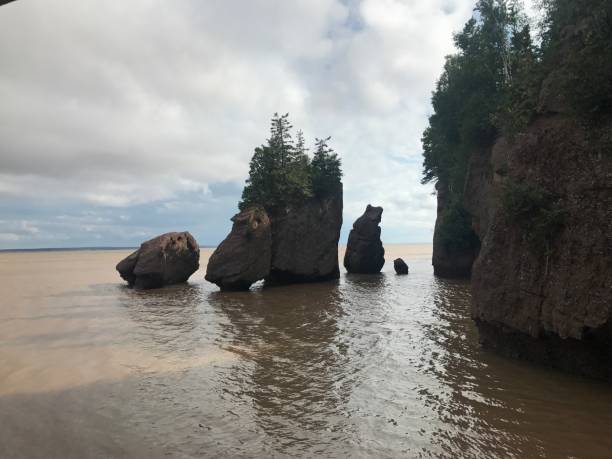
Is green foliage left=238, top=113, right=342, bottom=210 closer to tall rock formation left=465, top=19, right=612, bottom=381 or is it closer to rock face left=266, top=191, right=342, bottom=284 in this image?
rock face left=266, top=191, right=342, bottom=284

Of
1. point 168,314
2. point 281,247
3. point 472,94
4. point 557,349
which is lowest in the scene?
point 168,314

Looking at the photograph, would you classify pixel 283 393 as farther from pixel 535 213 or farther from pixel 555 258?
pixel 535 213

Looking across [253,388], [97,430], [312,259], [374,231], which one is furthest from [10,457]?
[374,231]

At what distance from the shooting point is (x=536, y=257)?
1009 centimetres

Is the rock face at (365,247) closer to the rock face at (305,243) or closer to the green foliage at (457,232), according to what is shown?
the rock face at (305,243)

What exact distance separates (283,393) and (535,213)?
811 centimetres

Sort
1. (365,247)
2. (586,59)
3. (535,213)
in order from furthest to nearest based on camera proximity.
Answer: (365,247) → (535,213) → (586,59)

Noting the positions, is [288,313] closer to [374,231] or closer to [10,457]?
[10,457]

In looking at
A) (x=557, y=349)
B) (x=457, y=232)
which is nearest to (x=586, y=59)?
(x=557, y=349)

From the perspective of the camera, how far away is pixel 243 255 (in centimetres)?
2862

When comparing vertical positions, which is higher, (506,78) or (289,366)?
(506,78)

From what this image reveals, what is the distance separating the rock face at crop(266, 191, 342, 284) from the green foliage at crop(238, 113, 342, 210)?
122cm

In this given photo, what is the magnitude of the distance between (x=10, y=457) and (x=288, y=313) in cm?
1393

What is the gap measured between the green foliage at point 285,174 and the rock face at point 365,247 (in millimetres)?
7935
